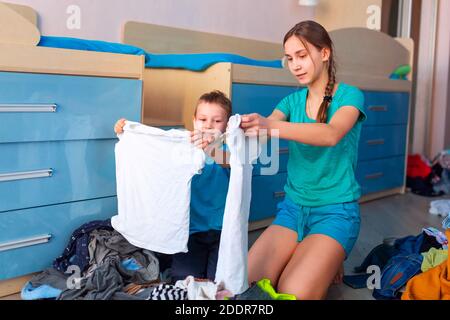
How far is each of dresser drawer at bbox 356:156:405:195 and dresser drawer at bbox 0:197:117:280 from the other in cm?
158

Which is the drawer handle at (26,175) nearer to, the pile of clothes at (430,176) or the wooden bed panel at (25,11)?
the wooden bed panel at (25,11)

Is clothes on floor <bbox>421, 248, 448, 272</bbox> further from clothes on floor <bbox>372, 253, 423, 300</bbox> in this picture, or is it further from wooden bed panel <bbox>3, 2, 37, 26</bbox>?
wooden bed panel <bbox>3, 2, 37, 26</bbox>

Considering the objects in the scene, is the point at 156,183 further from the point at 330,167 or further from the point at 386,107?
the point at 386,107

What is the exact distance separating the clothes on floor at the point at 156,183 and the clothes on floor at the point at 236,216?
0.53 feet

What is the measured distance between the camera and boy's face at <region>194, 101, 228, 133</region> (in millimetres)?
1433

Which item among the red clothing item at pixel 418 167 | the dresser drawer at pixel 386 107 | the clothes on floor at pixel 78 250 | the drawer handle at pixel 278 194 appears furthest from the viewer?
the red clothing item at pixel 418 167

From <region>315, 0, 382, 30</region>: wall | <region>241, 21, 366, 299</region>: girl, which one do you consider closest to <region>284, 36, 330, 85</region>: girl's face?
<region>241, 21, 366, 299</region>: girl

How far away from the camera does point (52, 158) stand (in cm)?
145

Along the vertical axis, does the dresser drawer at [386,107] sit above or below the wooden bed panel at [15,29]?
below

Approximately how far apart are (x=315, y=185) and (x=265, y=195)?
67 cm

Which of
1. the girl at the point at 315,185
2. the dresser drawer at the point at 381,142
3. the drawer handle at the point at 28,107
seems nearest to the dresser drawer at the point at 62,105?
the drawer handle at the point at 28,107

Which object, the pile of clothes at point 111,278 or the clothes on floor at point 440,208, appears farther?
the clothes on floor at point 440,208

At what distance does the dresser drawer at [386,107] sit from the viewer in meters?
2.64

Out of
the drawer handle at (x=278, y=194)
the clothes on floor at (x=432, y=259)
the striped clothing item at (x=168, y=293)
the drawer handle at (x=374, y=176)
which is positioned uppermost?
the drawer handle at (x=374, y=176)
